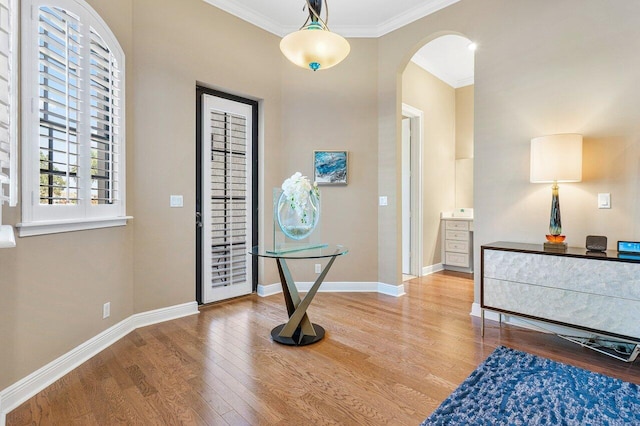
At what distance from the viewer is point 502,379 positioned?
2068 mm

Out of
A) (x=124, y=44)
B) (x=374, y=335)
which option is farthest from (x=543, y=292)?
(x=124, y=44)

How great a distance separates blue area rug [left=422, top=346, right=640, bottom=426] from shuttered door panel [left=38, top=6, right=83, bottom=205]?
8.79 ft

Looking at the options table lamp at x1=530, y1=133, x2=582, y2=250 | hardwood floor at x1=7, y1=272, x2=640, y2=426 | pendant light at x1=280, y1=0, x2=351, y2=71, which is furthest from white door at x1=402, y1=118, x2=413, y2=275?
pendant light at x1=280, y1=0, x2=351, y2=71

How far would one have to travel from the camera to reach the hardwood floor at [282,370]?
1753 millimetres

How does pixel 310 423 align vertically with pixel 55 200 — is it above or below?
below

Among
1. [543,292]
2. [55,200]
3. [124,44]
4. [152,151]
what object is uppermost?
[124,44]

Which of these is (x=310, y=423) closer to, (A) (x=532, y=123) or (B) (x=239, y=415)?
(B) (x=239, y=415)

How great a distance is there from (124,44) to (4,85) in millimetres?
1626

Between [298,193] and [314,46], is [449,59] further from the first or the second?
[298,193]

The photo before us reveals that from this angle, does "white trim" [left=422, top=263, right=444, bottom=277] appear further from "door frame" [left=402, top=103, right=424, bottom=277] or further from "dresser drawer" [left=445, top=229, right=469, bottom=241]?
"dresser drawer" [left=445, top=229, right=469, bottom=241]

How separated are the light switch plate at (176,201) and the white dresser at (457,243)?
4.04m

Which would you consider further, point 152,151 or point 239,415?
point 152,151

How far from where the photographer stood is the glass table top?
239 cm

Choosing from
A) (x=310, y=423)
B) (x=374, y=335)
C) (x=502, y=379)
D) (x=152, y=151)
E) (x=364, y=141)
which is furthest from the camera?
(x=364, y=141)
